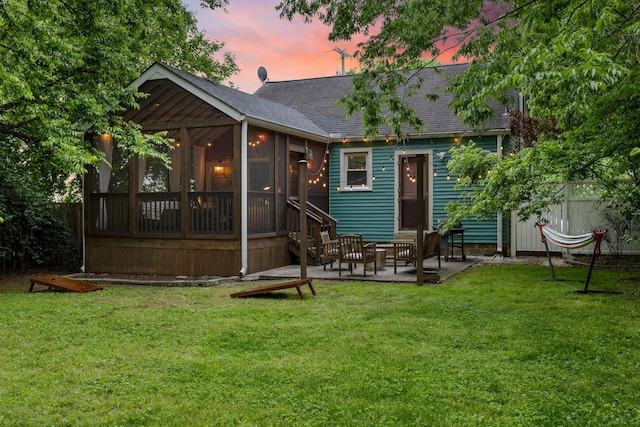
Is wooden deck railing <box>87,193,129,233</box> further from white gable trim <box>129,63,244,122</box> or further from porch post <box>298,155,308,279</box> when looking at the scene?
porch post <box>298,155,308,279</box>

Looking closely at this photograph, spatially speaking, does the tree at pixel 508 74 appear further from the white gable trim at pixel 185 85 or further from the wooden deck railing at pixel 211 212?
the wooden deck railing at pixel 211 212

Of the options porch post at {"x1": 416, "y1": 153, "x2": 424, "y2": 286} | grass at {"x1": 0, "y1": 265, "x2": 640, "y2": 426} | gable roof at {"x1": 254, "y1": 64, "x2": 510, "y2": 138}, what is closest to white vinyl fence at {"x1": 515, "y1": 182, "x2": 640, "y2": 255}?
gable roof at {"x1": 254, "y1": 64, "x2": 510, "y2": 138}

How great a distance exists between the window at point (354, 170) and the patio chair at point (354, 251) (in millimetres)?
4542

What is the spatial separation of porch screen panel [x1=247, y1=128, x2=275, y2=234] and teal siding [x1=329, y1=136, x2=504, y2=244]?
3.46 meters

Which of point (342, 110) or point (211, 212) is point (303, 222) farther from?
point (342, 110)

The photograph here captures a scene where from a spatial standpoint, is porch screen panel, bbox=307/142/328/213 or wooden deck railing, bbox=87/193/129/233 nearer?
wooden deck railing, bbox=87/193/129/233

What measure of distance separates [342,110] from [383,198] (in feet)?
10.5

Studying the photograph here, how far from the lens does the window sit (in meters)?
14.4

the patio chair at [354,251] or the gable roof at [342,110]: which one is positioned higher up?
the gable roof at [342,110]

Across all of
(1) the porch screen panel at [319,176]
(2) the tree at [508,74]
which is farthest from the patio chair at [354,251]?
(1) the porch screen panel at [319,176]

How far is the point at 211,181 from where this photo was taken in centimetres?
1394

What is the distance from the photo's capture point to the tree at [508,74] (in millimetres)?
6066

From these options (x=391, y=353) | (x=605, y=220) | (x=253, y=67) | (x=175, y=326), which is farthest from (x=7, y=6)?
(x=253, y=67)

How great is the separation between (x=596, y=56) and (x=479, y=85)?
8.40 ft
